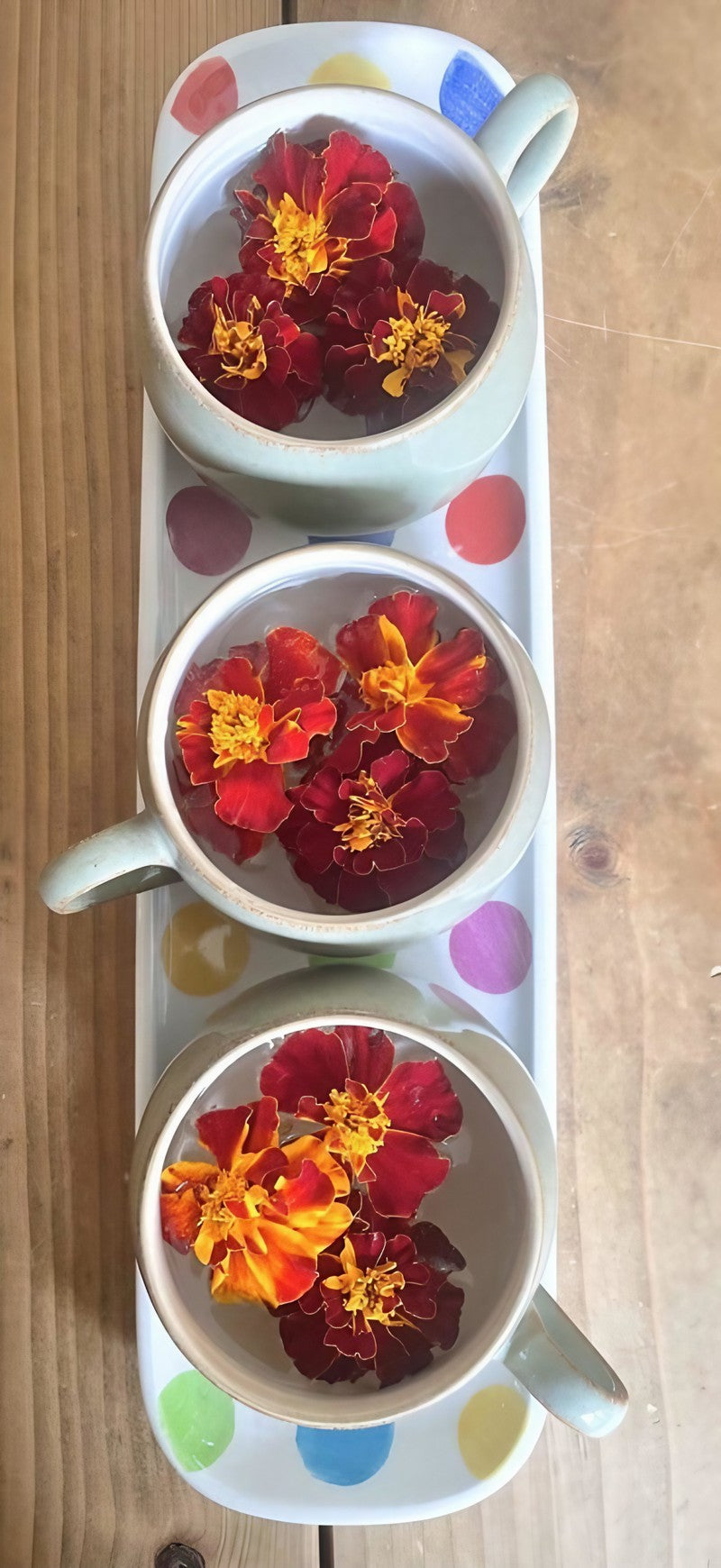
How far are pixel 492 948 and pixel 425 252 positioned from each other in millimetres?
218

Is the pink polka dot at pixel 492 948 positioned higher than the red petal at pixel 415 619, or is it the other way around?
the red petal at pixel 415 619

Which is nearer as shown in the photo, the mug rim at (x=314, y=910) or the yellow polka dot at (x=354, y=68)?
the mug rim at (x=314, y=910)

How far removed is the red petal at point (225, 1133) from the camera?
31 cm

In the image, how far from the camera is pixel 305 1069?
315 millimetres

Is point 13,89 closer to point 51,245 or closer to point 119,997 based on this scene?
point 51,245

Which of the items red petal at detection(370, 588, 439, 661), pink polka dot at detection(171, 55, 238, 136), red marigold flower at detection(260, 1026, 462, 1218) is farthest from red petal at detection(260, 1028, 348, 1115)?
pink polka dot at detection(171, 55, 238, 136)

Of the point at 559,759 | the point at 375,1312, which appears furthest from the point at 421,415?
the point at 375,1312

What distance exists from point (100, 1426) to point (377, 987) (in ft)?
0.69

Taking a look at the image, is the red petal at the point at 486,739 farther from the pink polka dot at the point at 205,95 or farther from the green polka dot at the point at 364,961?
the pink polka dot at the point at 205,95

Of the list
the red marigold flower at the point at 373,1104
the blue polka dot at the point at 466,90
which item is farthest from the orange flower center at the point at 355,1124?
the blue polka dot at the point at 466,90

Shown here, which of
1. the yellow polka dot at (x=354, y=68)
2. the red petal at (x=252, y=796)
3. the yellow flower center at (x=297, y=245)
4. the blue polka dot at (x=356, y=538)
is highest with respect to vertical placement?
the yellow polka dot at (x=354, y=68)

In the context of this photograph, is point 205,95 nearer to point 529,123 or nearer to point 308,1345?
point 529,123

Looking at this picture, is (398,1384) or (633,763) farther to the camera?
(633,763)

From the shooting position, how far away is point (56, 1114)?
1.34 ft
